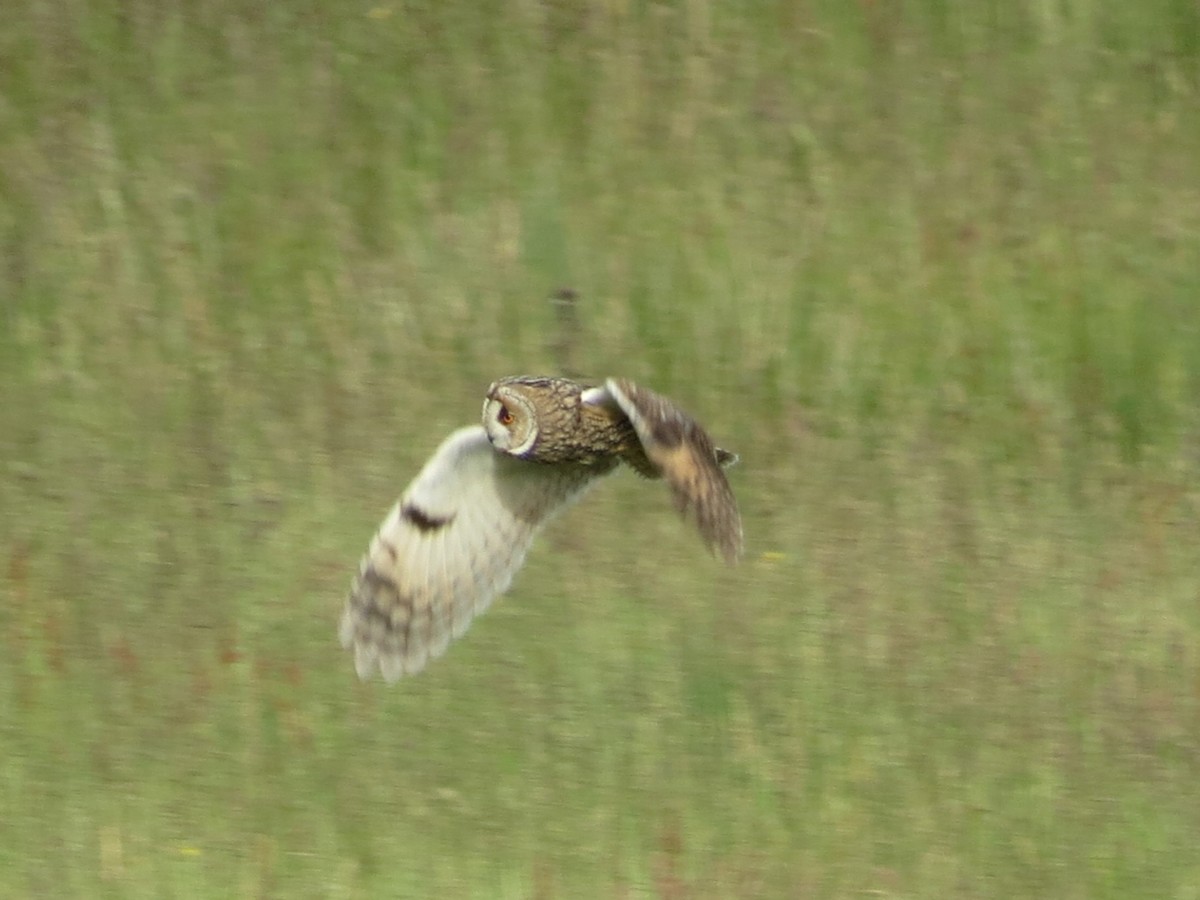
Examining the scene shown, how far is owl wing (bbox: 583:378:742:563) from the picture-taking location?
4.61 m

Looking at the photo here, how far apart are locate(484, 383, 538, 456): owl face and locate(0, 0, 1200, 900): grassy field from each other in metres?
0.71

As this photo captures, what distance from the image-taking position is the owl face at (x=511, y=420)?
5.39 m

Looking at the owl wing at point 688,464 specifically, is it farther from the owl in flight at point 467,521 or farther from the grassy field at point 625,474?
the grassy field at point 625,474

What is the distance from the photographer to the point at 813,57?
7.91 m

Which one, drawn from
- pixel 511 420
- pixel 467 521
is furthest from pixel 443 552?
pixel 511 420

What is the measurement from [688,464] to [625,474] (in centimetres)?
191

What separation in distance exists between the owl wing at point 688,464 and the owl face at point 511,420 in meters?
0.36

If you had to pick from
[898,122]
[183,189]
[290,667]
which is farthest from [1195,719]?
[183,189]

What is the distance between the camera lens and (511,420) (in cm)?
543

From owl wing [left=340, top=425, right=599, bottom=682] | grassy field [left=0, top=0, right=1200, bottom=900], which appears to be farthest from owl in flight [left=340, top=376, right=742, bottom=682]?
grassy field [left=0, top=0, right=1200, bottom=900]

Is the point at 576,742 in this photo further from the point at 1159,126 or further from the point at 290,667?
the point at 1159,126

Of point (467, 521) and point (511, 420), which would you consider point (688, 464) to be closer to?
point (511, 420)

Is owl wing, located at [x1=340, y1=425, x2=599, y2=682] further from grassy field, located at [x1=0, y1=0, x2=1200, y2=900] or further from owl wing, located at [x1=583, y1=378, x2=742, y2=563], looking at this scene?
owl wing, located at [x1=583, y1=378, x2=742, y2=563]

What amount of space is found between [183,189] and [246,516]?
67.6 inches
